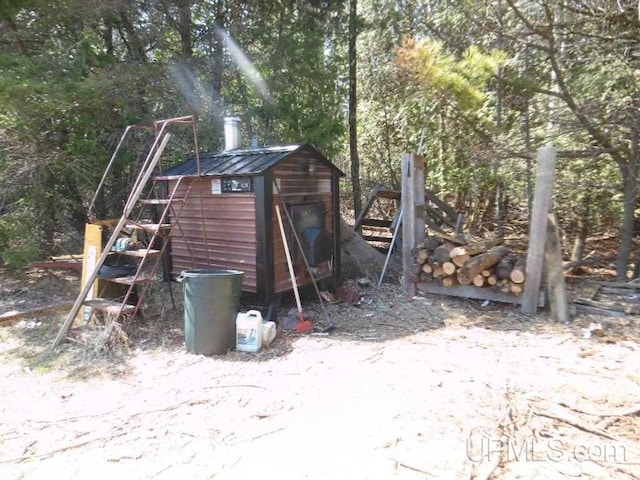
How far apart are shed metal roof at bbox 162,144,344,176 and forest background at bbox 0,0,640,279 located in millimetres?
1816

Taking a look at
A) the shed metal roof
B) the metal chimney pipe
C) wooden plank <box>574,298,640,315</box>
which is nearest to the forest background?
wooden plank <box>574,298,640,315</box>

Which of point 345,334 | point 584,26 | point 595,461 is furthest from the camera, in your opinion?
point 584,26

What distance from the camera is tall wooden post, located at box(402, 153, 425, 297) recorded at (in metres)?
6.27

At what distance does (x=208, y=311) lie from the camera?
4.20 meters

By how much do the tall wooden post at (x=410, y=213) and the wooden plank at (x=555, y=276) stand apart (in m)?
1.66

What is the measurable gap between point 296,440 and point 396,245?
5.53 m

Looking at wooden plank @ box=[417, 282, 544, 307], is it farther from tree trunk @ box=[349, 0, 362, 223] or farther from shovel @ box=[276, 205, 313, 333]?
tree trunk @ box=[349, 0, 362, 223]

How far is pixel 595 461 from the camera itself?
2.46 m

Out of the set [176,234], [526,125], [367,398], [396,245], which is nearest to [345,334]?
→ [367,398]

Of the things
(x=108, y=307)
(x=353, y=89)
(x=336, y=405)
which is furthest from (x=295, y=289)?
(x=353, y=89)

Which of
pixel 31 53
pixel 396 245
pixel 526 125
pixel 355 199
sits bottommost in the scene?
pixel 396 245

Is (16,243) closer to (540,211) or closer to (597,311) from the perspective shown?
(540,211)

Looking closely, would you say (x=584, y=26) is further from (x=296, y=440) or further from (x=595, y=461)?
(x=296, y=440)

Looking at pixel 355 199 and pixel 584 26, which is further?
pixel 355 199
